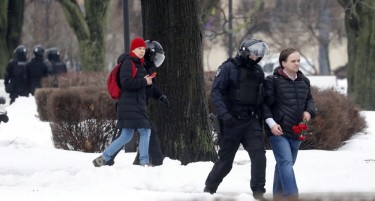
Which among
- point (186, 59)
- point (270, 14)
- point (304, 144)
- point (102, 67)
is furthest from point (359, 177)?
point (270, 14)

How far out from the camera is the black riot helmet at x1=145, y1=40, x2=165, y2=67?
12.8m

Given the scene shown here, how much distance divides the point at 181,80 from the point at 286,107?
3292 millimetres

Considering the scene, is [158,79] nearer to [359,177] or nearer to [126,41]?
[359,177]

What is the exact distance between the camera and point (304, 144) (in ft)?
53.2

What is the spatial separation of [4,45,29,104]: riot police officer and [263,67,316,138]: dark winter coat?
2172cm

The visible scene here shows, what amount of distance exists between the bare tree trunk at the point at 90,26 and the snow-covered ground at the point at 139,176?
1734 cm

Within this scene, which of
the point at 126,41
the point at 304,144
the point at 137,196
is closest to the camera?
the point at 137,196

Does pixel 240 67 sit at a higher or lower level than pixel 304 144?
higher

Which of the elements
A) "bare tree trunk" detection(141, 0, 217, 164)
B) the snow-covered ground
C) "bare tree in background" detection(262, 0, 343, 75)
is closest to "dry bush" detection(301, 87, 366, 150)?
the snow-covered ground

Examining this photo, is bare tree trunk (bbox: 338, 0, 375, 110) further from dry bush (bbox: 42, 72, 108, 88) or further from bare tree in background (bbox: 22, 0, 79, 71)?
bare tree in background (bbox: 22, 0, 79, 71)

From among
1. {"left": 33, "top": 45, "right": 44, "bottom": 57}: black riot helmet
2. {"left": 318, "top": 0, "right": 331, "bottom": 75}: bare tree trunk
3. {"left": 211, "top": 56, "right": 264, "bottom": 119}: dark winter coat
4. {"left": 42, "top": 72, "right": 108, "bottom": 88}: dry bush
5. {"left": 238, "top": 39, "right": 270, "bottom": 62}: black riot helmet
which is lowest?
{"left": 318, "top": 0, "right": 331, "bottom": 75}: bare tree trunk

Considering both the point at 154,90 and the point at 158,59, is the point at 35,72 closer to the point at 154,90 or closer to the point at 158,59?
the point at 158,59

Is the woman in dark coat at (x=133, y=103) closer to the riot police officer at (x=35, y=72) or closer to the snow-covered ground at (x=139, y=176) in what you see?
the snow-covered ground at (x=139, y=176)

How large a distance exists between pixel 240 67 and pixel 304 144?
233 inches
